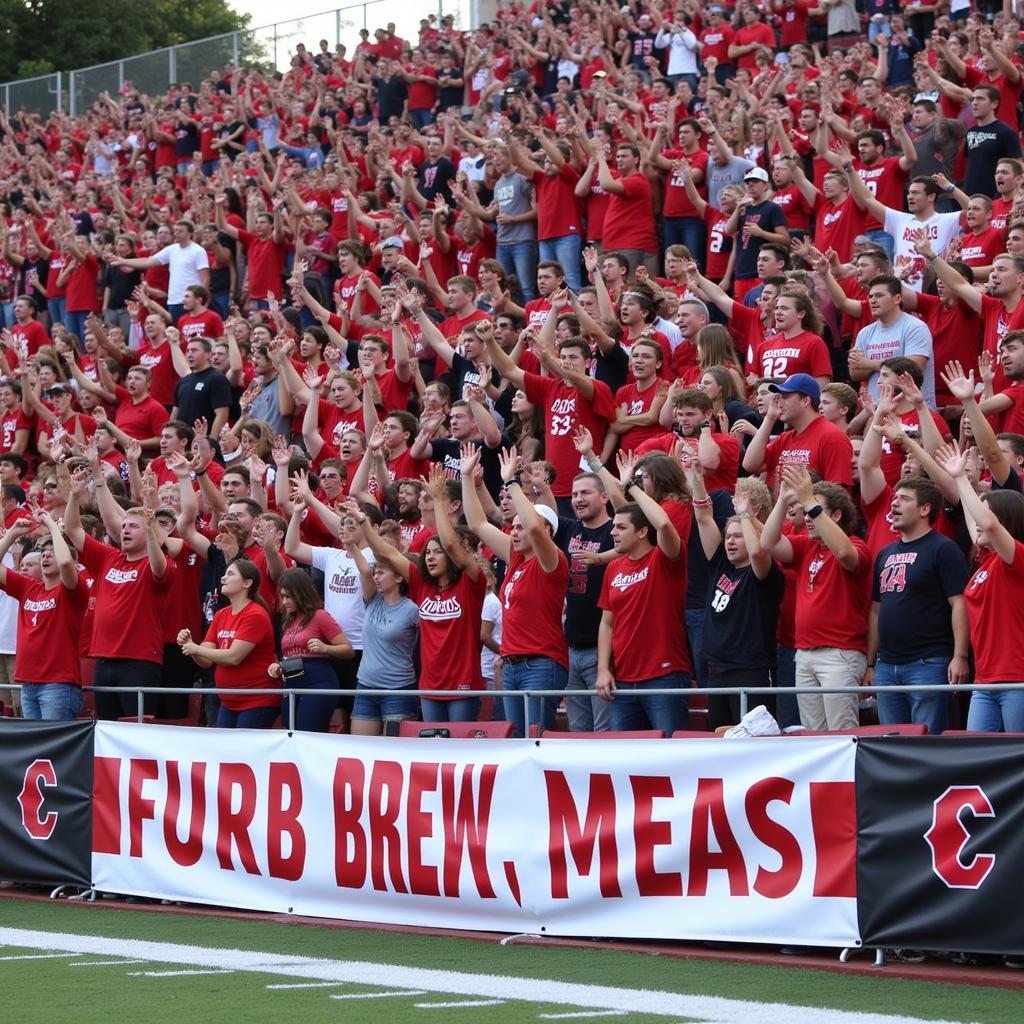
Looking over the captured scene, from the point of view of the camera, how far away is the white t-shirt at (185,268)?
20.6 m

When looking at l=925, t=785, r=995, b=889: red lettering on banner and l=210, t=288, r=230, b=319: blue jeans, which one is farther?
l=210, t=288, r=230, b=319: blue jeans

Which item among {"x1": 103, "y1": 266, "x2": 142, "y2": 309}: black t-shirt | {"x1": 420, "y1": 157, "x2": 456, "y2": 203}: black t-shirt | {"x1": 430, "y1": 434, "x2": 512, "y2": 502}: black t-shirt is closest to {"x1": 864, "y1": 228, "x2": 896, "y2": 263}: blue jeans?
{"x1": 430, "y1": 434, "x2": 512, "y2": 502}: black t-shirt

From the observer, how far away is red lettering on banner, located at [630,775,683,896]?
866 cm

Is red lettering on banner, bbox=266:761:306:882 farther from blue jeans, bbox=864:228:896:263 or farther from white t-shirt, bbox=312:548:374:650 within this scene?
blue jeans, bbox=864:228:896:263

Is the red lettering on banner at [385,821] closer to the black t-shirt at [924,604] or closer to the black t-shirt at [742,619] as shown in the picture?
the black t-shirt at [742,619]

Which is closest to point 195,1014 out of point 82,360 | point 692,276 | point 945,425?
point 945,425

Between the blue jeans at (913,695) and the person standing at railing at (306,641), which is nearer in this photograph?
the blue jeans at (913,695)

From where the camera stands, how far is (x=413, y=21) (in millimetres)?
31406

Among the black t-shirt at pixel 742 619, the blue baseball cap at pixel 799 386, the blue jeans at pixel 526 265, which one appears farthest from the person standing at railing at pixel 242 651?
the blue jeans at pixel 526 265

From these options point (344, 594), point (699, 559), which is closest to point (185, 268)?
point (344, 594)

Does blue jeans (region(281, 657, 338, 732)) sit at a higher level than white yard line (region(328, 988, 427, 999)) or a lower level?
higher

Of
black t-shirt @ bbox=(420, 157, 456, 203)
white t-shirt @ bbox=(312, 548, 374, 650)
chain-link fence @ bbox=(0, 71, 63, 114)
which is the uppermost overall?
chain-link fence @ bbox=(0, 71, 63, 114)

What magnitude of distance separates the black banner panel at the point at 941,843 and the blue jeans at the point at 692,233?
933 cm

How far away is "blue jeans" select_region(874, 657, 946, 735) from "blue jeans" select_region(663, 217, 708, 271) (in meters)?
8.14
